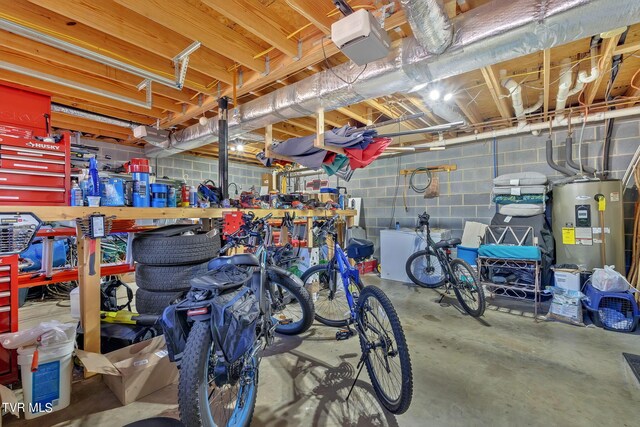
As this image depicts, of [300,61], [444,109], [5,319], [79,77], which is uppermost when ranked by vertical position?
[79,77]

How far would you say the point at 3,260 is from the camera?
70.8 inches

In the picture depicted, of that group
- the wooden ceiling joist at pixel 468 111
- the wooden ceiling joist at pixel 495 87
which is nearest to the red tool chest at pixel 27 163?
the wooden ceiling joist at pixel 495 87

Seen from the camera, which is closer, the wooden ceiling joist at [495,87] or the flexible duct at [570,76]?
the flexible duct at [570,76]

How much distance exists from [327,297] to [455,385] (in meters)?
1.57

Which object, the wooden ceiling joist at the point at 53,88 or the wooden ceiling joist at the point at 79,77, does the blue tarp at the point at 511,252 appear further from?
the wooden ceiling joist at the point at 53,88

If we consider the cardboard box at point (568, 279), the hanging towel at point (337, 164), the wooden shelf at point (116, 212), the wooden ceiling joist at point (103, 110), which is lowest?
the cardboard box at point (568, 279)

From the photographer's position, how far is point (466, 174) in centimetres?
497

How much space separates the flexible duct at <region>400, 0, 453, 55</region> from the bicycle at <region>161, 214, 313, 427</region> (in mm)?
1847

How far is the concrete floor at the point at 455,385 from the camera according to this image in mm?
1659

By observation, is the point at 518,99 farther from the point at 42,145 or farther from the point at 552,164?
the point at 42,145

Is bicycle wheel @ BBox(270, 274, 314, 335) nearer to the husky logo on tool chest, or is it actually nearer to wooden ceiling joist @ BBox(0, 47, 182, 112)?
the husky logo on tool chest

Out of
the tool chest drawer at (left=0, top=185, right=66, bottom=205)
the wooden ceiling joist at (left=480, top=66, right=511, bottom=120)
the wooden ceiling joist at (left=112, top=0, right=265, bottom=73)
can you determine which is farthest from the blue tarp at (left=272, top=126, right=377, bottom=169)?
the tool chest drawer at (left=0, top=185, right=66, bottom=205)

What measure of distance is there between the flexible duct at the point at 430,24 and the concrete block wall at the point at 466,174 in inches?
133

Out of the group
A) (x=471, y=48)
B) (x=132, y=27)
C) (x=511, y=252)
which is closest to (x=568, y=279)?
(x=511, y=252)
